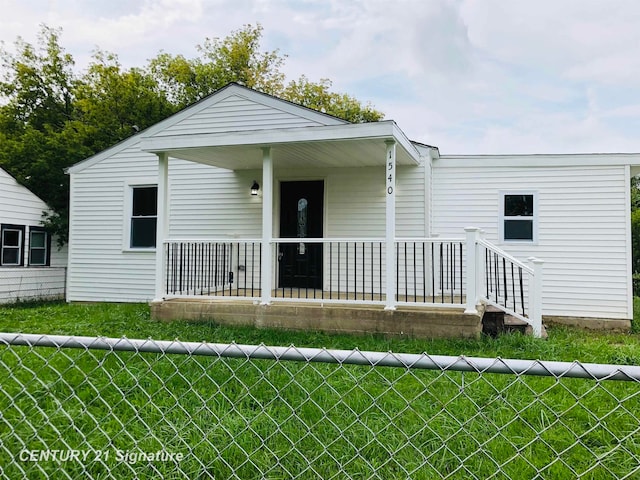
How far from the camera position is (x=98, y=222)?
10.0 m

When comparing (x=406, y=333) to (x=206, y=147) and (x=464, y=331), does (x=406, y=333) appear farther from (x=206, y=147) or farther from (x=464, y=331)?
(x=206, y=147)

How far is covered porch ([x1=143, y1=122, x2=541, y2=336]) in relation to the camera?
5.98m

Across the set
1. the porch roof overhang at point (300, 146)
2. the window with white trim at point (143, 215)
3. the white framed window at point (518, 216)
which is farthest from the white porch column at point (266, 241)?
the white framed window at point (518, 216)

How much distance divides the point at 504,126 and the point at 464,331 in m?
14.5

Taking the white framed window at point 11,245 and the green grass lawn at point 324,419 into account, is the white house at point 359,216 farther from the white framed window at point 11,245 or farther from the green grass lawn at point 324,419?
the white framed window at point 11,245

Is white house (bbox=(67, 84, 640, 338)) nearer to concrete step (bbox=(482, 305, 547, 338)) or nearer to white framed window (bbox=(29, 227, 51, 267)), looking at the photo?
concrete step (bbox=(482, 305, 547, 338))

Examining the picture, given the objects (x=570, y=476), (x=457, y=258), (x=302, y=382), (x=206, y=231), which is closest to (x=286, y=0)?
(x=206, y=231)

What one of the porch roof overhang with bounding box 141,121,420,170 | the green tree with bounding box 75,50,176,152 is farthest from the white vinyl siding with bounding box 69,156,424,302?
the green tree with bounding box 75,50,176,152

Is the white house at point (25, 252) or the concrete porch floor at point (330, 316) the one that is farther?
the white house at point (25, 252)

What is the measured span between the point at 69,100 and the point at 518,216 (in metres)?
17.0

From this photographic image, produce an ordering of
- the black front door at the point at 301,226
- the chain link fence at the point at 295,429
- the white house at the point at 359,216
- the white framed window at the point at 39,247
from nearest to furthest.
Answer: the chain link fence at the point at 295,429 → the white house at the point at 359,216 → the black front door at the point at 301,226 → the white framed window at the point at 39,247

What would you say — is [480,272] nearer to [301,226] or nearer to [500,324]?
[500,324]

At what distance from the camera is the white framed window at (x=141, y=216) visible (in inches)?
384

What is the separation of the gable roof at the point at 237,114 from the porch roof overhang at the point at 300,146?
100 cm
